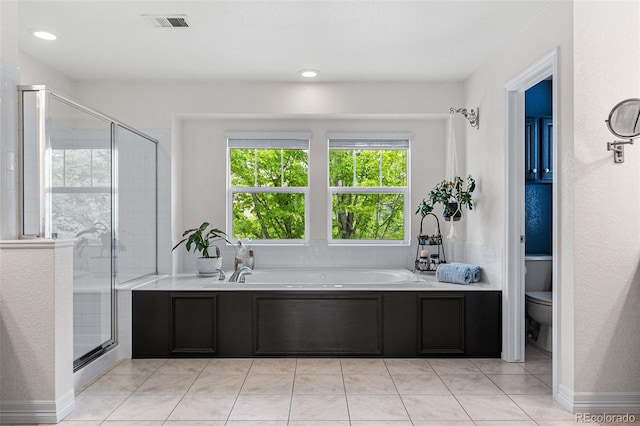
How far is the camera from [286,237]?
15.9ft

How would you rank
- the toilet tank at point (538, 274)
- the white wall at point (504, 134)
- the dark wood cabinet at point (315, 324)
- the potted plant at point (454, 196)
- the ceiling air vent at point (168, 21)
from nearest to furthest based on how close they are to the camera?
the white wall at point (504, 134), the ceiling air vent at point (168, 21), the dark wood cabinet at point (315, 324), the potted plant at point (454, 196), the toilet tank at point (538, 274)

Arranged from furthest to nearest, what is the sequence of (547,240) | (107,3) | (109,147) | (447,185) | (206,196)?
(206,196), (547,240), (447,185), (109,147), (107,3)

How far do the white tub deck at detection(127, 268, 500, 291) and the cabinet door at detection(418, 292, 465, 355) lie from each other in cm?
10

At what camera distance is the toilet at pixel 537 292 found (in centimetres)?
393

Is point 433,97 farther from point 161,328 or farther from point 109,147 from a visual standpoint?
point 161,328

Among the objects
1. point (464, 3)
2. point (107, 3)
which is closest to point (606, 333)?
point (464, 3)

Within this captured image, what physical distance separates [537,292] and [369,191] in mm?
1865

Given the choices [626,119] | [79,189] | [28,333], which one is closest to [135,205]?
[79,189]

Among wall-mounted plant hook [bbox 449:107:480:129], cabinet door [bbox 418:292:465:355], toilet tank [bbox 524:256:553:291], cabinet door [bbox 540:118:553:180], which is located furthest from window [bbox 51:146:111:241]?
cabinet door [bbox 540:118:553:180]

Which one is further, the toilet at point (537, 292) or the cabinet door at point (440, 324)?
the toilet at point (537, 292)

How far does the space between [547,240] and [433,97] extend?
178cm

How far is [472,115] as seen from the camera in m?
4.15

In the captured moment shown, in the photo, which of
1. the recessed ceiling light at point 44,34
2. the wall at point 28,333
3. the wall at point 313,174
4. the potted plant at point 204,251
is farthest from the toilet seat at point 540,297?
the recessed ceiling light at point 44,34

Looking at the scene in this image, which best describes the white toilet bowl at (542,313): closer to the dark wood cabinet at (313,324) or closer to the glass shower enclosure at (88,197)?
the dark wood cabinet at (313,324)
